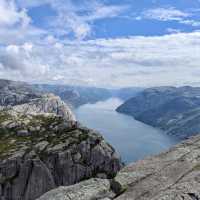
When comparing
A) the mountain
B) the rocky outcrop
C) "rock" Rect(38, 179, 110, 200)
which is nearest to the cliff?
the mountain

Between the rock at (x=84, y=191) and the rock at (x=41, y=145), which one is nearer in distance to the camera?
the rock at (x=84, y=191)

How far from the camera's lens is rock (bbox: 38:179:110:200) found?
31.2m

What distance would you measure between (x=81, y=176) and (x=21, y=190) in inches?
1098

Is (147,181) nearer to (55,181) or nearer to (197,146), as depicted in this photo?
(197,146)

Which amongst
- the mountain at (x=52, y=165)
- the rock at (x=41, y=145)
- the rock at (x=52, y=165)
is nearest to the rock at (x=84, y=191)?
the mountain at (x=52, y=165)

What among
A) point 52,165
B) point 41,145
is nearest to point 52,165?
point 52,165

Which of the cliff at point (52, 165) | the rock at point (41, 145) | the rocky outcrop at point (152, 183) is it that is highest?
the rocky outcrop at point (152, 183)

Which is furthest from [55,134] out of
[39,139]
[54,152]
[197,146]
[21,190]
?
[197,146]

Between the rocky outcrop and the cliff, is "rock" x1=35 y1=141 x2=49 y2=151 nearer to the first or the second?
the cliff

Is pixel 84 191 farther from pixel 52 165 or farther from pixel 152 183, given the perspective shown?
pixel 52 165

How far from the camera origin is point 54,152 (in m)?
169

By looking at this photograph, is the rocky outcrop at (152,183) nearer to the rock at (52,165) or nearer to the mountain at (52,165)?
the mountain at (52,165)

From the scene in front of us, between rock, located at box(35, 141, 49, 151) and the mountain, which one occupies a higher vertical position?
rock, located at box(35, 141, 49, 151)

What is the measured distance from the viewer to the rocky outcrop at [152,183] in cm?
2878
